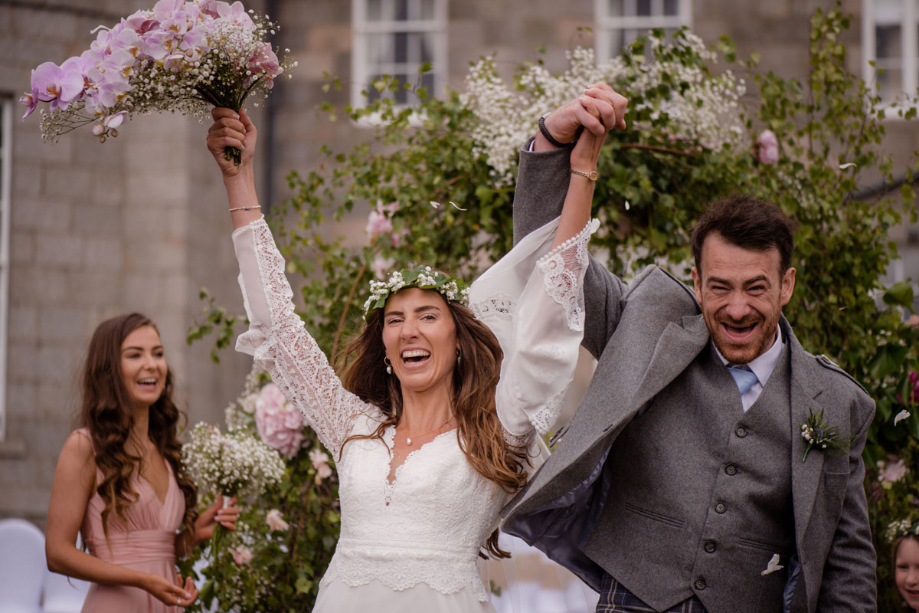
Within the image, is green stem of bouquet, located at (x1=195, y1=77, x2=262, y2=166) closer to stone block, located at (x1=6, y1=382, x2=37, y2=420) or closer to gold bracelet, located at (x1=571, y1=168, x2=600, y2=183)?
gold bracelet, located at (x1=571, y1=168, x2=600, y2=183)

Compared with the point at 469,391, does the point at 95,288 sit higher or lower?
higher

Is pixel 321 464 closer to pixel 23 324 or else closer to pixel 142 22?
pixel 142 22

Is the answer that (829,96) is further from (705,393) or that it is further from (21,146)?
(21,146)

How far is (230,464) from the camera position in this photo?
3.37 m

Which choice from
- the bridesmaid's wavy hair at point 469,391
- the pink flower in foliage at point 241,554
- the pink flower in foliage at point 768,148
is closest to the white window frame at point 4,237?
the pink flower in foliage at point 241,554

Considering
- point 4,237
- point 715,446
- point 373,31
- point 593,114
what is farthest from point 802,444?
point 373,31

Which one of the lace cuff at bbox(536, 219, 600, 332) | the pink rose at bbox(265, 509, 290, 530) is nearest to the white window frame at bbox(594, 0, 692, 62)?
the pink rose at bbox(265, 509, 290, 530)

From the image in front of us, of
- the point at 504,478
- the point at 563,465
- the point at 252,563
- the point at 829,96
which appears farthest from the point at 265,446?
the point at 829,96

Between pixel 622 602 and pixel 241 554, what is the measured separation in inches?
69.3

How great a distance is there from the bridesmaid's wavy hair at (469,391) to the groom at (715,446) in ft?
0.63

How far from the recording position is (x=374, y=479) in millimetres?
2684

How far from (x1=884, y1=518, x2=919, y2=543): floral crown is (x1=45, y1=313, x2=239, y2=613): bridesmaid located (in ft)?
7.66

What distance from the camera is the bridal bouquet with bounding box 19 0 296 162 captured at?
238 cm

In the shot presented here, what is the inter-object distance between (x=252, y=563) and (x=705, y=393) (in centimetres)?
200
